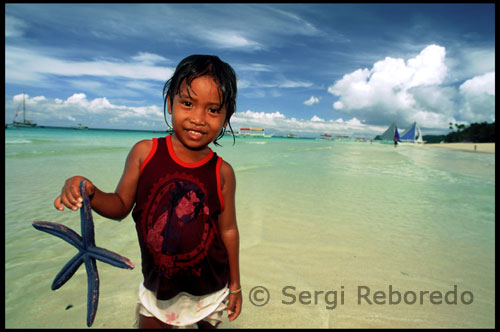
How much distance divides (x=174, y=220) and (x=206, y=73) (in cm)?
80

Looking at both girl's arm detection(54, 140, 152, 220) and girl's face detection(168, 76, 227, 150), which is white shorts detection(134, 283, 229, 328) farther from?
girl's face detection(168, 76, 227, 150)

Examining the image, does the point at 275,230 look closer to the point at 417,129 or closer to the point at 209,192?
the point at 209,192

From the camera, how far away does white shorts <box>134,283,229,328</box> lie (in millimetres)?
1580

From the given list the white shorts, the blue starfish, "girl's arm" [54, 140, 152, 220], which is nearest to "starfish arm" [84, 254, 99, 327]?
the blue starfish

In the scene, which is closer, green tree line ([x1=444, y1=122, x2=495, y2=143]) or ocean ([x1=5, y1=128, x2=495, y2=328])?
ocean ([x1=5, y1=128, x2=495, y2=328])

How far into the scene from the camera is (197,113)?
1.52 meters

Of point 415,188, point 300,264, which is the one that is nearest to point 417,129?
point 415,188

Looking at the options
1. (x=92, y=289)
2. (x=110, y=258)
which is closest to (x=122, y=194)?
(x=110, y=258)

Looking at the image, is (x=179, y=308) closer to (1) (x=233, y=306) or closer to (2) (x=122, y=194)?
(1) (x=233, y=306)

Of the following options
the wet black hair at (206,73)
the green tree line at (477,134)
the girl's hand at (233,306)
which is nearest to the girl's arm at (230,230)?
the girl's hand at (233,306)

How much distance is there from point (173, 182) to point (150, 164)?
153mm

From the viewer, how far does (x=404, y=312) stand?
253 cm

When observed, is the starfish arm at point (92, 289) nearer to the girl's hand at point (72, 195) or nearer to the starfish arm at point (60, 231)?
the starfish arm at point (60, 231)

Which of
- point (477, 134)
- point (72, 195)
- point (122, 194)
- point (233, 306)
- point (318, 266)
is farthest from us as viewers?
point (477, 134)
